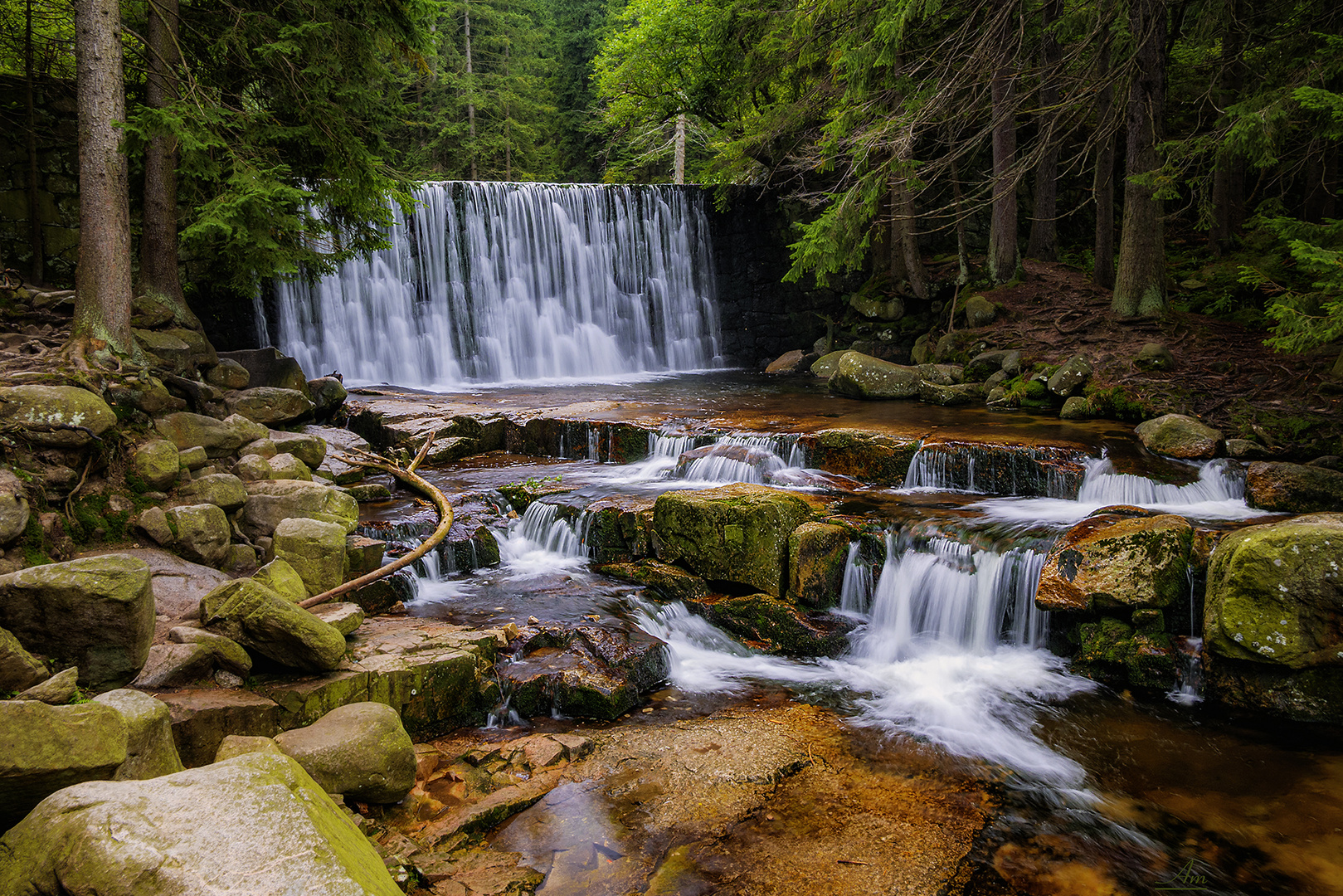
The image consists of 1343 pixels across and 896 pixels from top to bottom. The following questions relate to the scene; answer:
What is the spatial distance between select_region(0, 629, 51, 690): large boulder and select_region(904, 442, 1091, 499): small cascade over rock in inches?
295

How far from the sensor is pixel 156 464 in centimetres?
546

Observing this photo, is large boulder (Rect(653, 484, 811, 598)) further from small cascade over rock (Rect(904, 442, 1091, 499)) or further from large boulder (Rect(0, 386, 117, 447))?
large boulder (Rect(0, 386, 117, 447))

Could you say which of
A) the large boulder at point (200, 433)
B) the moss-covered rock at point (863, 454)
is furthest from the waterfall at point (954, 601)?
the large boulder at point (200, 433)

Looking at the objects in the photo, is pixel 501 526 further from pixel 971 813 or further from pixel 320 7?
pixel 320 7

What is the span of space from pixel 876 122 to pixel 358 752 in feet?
30.8

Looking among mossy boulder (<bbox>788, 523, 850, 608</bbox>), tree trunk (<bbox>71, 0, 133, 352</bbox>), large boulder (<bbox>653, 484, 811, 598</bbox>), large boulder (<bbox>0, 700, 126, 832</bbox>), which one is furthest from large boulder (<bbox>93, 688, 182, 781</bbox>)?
tree trunk (<bbox>71, 0, 133, 352</bbox>)

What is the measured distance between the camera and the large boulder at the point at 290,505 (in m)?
5.77

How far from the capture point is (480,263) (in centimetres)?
1759

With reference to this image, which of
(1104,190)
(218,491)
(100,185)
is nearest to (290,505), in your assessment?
(218,491)

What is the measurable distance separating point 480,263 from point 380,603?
13.1 m

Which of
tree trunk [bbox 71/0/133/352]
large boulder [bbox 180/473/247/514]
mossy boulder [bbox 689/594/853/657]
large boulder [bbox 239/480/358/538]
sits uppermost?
tree trunk [bbox 71/0/133/352]

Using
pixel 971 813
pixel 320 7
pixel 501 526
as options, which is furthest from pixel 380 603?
pixel 320 7

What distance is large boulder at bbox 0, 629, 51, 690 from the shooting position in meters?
2.91

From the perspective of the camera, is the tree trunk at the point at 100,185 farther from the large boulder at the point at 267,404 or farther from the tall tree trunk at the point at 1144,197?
the tall tree trunk at the point at 1144,197
